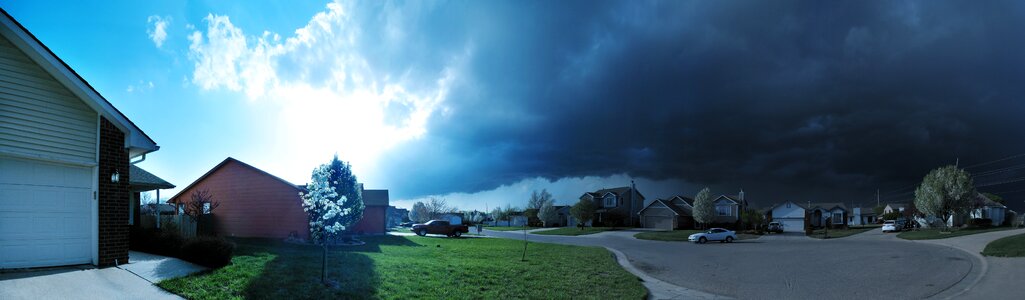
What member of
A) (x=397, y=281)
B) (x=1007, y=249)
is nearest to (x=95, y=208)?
(x=397, y=281)

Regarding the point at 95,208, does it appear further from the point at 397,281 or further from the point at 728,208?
the point at 728,208

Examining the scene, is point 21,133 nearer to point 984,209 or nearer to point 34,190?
point 34,190

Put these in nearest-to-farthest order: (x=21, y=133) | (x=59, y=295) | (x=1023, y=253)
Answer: (x=59, y=295)
(x=21, y=133)
(x=1023, y=253)

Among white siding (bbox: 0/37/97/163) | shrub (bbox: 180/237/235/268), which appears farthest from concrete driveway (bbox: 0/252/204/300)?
white siding (bbox: 0/37/97/163)

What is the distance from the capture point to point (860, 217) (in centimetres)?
9894

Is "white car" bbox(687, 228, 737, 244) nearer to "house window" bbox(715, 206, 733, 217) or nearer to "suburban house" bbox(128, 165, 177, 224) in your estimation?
"house window" bbox(715, 206, 733, 217)

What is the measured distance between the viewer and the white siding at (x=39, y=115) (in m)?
10.2

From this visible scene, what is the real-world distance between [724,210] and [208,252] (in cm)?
7189

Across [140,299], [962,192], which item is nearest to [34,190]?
[140,299]

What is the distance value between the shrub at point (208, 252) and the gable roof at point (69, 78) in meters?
2.91

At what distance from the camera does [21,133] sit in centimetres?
1032

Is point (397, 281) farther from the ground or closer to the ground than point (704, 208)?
farther from the ground

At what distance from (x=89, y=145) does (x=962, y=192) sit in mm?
64805

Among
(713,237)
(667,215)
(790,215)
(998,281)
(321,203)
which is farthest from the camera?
(790,215)
